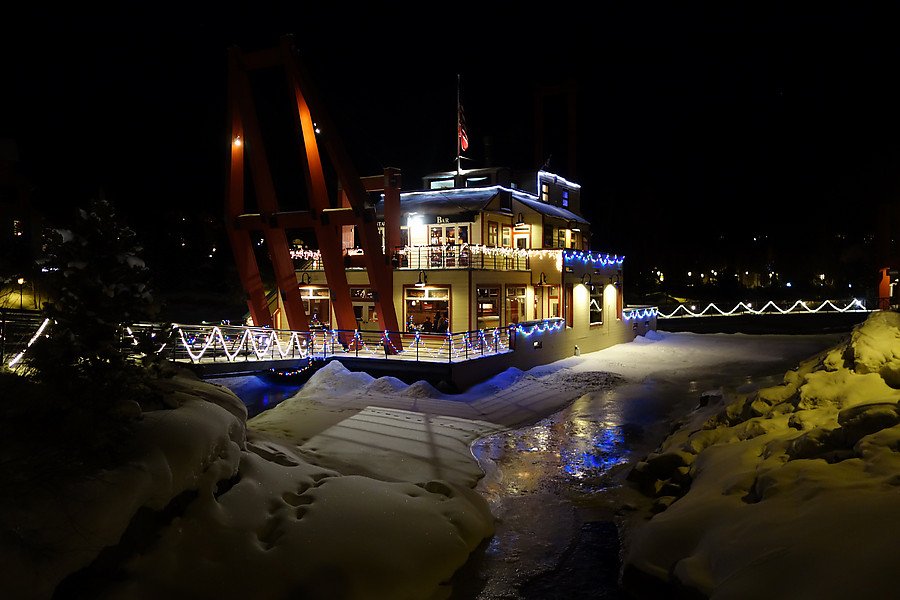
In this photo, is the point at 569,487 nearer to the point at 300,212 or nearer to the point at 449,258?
the point at 300,212

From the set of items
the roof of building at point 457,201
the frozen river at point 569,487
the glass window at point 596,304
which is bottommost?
the frozen river at point 569,487

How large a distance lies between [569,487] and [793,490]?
5401mm

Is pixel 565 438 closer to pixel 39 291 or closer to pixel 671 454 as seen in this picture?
pixel 671 454

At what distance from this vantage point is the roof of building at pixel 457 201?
1227 inches

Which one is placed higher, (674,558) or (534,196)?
(534,196)

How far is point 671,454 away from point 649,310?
107 ft

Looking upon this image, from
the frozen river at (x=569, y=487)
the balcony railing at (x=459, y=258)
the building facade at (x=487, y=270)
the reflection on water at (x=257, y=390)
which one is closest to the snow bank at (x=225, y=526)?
the frozen river at (x=569, y=487)

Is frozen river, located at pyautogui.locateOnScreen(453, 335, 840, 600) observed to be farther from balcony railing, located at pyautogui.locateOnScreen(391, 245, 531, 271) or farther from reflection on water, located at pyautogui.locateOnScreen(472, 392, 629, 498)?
balcony railing, located at pyautogui.locateOnScreen(391, 245, 531, 271)

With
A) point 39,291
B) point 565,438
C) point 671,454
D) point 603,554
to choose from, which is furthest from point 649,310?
point 39,291

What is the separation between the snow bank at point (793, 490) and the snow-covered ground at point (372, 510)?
0.03m

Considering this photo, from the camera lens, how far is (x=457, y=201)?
104ft

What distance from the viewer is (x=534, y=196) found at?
36312mm

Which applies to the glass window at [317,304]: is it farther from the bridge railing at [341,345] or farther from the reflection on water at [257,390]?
the reflection on water at [257,390]

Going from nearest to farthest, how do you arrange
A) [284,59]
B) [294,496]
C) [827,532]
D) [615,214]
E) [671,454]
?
1. [827,532]
2. [294,496]
3. [671,454]
4. [284,59]
5. [615,214]
